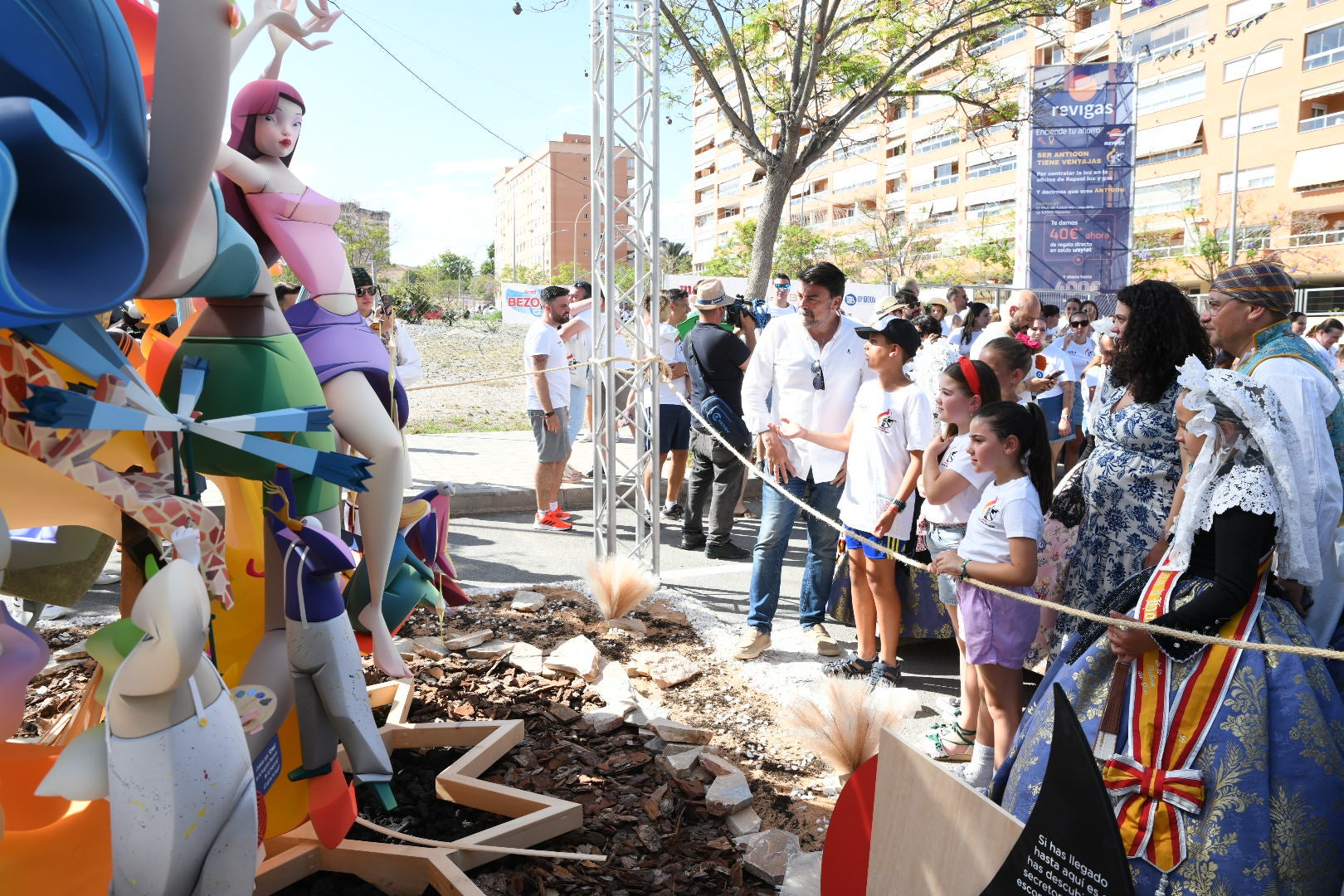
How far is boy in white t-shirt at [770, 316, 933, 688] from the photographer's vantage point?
4.50m

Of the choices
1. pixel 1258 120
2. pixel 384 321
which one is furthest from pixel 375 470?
pixel 1258 120

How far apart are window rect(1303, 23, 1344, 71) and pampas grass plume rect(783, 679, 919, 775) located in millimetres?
45194

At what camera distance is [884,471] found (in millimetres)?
4578

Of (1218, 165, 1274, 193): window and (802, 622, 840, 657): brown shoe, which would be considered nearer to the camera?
(802, 622, 840, 657): brown shoe

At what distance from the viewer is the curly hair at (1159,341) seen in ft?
11.5

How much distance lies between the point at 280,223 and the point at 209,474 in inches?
26.7

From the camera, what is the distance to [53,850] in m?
1.72

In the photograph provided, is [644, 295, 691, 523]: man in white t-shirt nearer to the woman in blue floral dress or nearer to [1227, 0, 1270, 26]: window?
the woman in blue floral dress

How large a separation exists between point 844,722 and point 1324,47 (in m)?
46.1

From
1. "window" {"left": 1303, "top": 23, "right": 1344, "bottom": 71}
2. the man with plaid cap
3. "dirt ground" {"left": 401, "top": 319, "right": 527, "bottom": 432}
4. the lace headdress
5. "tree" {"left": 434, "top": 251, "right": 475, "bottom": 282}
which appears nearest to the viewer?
the lace headdress

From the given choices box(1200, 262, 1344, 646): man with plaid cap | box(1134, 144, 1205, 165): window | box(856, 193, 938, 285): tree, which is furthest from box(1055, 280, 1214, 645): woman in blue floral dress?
box(856, 193, 938, 285): tree

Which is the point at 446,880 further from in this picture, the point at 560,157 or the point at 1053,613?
the point at 560,157

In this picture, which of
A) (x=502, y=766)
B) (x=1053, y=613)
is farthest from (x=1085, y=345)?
(x=502, y=766)

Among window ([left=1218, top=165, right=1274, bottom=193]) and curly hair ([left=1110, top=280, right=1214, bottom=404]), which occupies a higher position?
window ([left=1218, top=165, right=1274, bottom=193])
